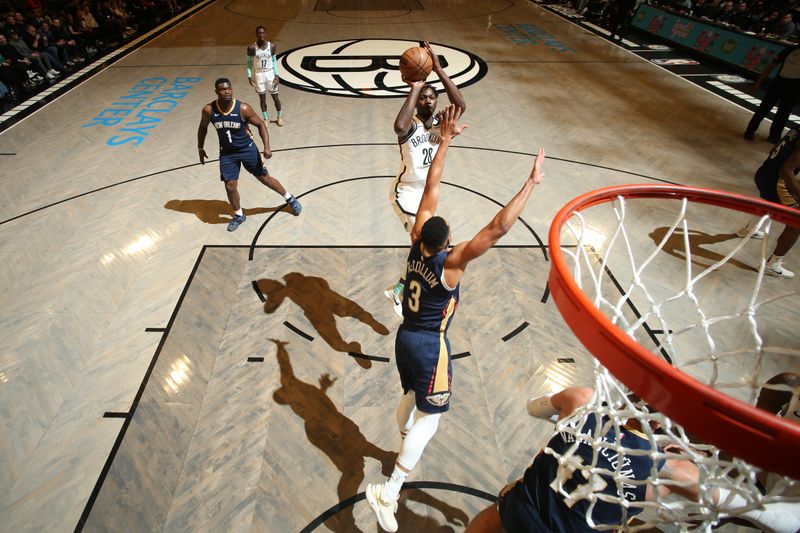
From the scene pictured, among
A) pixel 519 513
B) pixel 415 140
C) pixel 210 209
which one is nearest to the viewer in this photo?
pixel 519 513

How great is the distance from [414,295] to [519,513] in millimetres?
1231

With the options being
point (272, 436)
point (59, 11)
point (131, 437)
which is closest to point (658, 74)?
point (272, 436)

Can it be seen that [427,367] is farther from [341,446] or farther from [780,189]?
[780,189]

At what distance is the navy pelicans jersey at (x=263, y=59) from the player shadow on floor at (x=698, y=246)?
646cm

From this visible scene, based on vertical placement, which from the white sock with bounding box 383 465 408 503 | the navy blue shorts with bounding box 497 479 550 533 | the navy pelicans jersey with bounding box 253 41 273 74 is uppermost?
the navy pelicans jersey with bounding box 253 41 273 74

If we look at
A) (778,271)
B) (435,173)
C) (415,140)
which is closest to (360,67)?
(415,140)

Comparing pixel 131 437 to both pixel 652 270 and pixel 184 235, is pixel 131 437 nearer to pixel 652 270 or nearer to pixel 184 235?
pixel 184 235

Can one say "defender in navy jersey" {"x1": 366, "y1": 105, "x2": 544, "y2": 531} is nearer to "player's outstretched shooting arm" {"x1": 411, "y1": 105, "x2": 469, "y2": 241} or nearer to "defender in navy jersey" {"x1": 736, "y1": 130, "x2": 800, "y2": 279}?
"player's outstretched shooting arm" {"x1": 411, "y1": 105, "x2": 469, "y2": 241}

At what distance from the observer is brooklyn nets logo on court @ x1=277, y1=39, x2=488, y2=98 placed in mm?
9594

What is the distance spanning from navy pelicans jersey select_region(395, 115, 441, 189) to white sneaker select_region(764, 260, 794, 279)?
13.3 ft

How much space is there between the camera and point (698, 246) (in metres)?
5.22

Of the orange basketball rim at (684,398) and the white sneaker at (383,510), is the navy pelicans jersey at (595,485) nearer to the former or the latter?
the orange basketball rim at (684,398)

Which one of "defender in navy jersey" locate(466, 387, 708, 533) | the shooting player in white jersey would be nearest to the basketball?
"defender in navy jersey" locate(466, 387, 708, 533)

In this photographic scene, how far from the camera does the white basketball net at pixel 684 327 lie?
1776 millimetres
